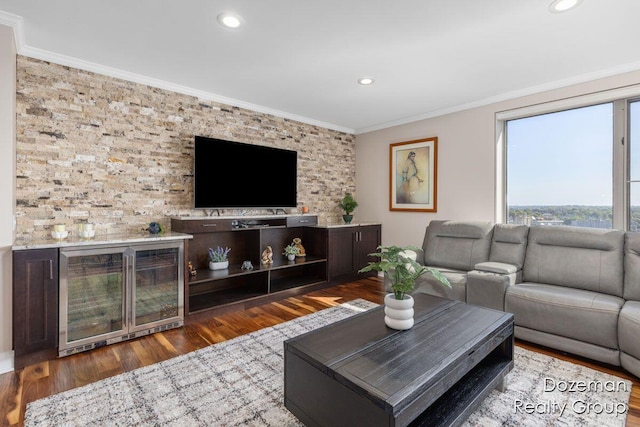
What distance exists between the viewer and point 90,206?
2.94 metres

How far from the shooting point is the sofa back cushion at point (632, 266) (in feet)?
8.27

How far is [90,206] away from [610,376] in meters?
4.45

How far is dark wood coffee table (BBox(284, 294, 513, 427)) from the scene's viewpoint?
50.0 inches

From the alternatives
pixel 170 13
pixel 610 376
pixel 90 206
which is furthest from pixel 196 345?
pixel 610 376

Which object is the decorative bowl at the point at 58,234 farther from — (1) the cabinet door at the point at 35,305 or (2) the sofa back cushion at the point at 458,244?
(2) the sofa back cushion at the point at 458,244

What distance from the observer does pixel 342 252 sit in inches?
181

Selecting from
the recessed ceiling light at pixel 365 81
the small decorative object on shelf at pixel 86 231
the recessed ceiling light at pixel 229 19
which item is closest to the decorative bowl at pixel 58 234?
the small decorative object on shelf at pixel 86 231

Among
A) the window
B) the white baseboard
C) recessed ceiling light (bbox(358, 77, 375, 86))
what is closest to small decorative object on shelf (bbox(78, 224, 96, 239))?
the white baseboard

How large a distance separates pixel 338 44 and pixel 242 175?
1923 millimetres

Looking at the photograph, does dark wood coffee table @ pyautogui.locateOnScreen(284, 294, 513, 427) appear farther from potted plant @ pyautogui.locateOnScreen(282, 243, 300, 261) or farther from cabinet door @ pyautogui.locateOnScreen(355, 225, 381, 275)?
cabinet door @ pyautogui.locateOnScreen(355, 225, 381, 275)

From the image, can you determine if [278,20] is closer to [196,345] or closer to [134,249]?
[134,249]

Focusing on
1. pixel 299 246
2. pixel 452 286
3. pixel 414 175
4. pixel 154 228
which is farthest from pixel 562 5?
pixel 154 228

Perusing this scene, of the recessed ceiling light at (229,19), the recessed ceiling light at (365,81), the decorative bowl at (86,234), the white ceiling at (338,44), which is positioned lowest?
the decorative bowl at (86,234)

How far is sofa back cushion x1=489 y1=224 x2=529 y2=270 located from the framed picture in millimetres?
1095
